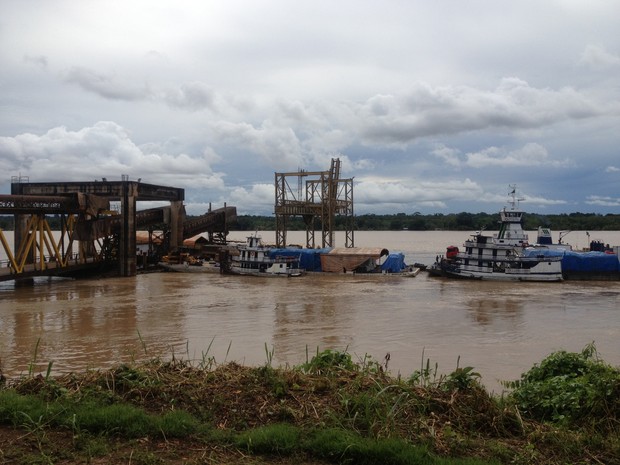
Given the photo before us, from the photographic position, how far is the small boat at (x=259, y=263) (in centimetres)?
4297

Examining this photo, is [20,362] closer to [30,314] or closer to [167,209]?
[30,314]

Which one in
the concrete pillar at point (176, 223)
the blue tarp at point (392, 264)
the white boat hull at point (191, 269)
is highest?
the concrete pillar at point (176, 223)

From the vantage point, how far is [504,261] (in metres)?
41.1

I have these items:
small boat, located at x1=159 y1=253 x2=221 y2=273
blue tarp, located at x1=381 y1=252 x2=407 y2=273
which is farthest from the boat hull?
blue tarp, located at x1=381 y1=252 x2=407 y2=273

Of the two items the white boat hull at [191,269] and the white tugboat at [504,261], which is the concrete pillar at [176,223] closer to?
the white boat hull at [191,269]

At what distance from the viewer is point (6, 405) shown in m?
6.04

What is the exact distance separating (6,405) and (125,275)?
3597 cm

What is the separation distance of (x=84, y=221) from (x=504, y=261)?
31.6 m

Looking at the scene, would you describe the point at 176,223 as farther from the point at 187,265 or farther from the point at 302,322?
the point at 302,322

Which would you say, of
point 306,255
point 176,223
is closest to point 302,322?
point 306,255

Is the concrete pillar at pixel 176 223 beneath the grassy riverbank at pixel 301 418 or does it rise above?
above

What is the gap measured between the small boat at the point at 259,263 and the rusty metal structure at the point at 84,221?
749 cm

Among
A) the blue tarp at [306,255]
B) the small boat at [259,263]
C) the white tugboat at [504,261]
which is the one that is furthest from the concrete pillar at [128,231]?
the white tugboat at [504,261]

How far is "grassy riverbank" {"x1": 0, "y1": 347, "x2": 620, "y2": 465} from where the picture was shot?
5.15m
